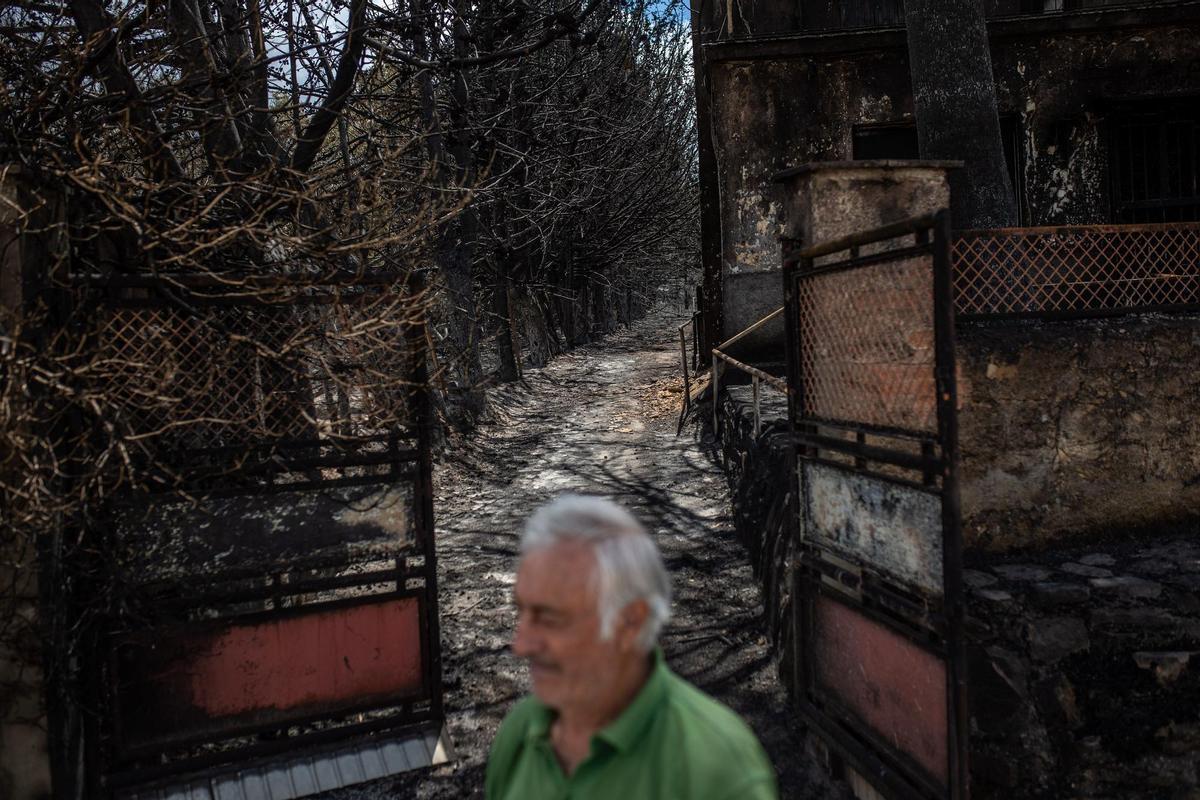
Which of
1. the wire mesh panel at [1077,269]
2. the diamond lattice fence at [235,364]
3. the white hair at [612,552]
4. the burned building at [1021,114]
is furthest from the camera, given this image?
the burned building at [1021,114]

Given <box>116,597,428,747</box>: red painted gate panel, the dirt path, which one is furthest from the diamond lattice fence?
the dirt path

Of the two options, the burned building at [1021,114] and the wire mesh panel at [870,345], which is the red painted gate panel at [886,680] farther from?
the burned building at [1021,114]

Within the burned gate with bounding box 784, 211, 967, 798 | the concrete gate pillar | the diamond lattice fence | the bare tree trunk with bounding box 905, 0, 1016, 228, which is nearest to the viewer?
the burned gate with bounding box 784, 211, 967, 798

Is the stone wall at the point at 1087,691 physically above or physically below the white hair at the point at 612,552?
below

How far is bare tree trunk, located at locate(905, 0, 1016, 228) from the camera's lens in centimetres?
725

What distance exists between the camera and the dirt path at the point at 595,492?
17.9ft

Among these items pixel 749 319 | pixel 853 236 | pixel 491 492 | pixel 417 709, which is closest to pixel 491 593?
pixel 417 709

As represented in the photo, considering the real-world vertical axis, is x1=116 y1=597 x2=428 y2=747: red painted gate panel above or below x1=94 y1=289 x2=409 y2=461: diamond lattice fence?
below

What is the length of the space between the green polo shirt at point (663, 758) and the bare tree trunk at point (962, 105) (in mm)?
6466

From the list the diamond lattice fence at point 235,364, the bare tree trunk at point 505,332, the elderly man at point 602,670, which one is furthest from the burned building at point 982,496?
the bare tree trunk at point 505,332

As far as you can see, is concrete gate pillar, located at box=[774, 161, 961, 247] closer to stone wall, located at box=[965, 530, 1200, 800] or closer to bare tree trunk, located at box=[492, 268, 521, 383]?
stone wall, located at box=[965, 530, 1200, 800]

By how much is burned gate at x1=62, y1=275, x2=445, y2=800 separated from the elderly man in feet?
10.0

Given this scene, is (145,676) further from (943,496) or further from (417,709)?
(943,496)

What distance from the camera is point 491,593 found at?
298 inches
